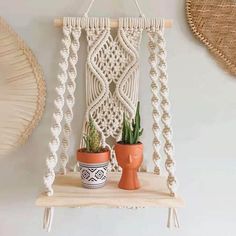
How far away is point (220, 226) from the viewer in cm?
108

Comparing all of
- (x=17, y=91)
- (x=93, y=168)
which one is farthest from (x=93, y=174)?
(x=17, y=91)

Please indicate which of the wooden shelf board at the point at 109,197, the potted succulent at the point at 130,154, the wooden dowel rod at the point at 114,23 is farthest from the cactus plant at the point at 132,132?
the wooden dowel rod at the point at 114,23

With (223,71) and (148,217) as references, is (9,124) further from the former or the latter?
(223,71)

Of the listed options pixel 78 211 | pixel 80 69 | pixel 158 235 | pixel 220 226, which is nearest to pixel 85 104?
pixel 80 69

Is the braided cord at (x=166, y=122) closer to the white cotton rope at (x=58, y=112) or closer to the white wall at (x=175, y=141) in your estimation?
the white wall at (x=175, y=141)

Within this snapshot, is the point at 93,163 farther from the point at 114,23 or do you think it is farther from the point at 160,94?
the point at 114,23

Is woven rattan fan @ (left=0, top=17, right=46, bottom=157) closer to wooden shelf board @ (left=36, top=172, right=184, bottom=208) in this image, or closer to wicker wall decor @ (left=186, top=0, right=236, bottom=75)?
wooden shelf board @ (left=36, top=172, right=184, bottom=208)

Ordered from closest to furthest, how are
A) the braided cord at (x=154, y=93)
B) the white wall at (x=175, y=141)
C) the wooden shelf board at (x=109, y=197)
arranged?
the wooden shelf board at (x=109, y=197) < the braided cord at (x=154, y=93) < the white wall at (x=175, y=141)

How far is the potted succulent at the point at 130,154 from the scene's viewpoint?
0.84m

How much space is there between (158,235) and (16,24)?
792 mm

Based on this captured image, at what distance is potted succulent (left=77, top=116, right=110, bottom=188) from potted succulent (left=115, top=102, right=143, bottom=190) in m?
0.04

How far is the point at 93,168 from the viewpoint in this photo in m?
0.85

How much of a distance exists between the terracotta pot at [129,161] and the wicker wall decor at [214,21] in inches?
15.8

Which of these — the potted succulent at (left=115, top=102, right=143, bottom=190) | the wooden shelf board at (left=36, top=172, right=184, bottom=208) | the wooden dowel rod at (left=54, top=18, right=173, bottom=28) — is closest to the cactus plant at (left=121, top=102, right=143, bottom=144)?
the potted succulent at (left=115, top=102, right=143, bottom=190)
